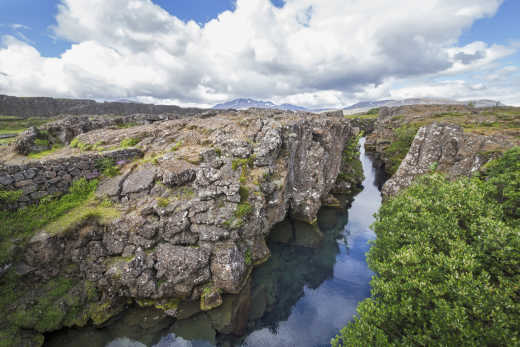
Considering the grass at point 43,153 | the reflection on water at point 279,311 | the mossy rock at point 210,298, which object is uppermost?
the grass at point 43,153

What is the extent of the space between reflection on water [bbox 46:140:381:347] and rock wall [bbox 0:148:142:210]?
10813mm

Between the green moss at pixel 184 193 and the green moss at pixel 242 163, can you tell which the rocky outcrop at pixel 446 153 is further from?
the green moss at pixel 184 193

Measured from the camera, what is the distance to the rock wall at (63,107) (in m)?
78.1

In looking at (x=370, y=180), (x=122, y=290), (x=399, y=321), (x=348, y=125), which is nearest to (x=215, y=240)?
(x=122, y=290)

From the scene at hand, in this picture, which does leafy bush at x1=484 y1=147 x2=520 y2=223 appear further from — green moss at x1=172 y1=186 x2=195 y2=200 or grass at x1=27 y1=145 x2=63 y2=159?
grass at x1=27 y1=145 x2=63 y2=159

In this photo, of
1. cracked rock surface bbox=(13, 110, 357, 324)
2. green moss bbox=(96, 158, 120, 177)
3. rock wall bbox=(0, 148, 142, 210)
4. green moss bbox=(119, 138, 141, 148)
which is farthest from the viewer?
green moss bbox=(119, 138, 141, 148)

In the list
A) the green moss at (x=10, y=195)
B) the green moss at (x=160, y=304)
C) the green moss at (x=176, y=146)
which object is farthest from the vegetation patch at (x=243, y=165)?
the green moss at (x=10, y=195)

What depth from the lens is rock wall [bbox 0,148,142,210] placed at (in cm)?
1546

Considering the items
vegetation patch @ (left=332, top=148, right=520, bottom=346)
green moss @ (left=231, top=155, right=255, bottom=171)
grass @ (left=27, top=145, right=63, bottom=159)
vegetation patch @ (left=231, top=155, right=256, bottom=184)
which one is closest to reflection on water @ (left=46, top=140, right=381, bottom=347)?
vegetation patch @ (left=332, top=148, right=520, bottom=346)

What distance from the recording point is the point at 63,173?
58.9 ft

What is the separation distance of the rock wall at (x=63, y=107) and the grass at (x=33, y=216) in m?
99.0

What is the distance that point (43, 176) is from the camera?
55.3 ft

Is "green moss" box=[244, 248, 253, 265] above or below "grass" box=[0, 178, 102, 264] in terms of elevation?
below

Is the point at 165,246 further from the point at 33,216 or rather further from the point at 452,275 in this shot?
the point at 452,275
